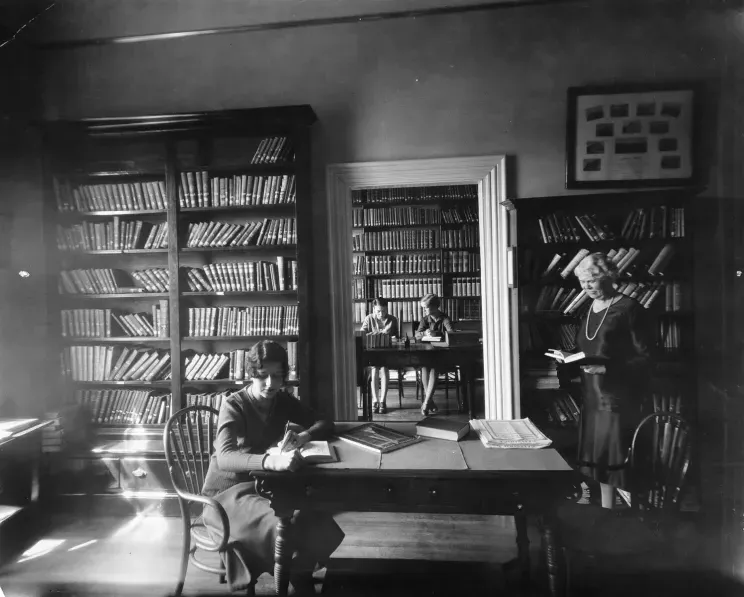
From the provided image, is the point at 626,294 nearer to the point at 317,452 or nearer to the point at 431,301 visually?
the point at 317,452

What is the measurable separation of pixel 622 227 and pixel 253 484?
7.53 feet

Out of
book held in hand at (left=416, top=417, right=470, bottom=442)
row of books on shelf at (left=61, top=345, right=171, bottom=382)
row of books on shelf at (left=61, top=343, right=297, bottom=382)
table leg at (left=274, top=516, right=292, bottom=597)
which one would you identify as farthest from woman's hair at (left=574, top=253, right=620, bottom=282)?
row of books on shelf at (left=61, top=345, right=171, bottom=382)

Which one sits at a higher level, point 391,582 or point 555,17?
point 555,17

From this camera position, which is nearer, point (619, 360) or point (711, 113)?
point (711, 113)

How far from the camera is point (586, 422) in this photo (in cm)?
221

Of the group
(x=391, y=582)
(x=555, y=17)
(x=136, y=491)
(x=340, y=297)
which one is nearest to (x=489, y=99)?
(x=555, y=17)

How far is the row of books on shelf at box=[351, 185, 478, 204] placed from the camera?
5.21m

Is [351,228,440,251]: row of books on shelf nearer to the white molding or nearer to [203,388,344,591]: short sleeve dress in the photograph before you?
the white molding

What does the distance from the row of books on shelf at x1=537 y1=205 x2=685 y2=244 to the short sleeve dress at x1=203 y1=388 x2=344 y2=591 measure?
1.85m

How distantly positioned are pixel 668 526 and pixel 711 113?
1.56 m

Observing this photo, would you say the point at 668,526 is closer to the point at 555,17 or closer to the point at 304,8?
the point at 555,17

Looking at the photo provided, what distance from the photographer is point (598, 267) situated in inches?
91.9

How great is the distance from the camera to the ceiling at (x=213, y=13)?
2.36 metres

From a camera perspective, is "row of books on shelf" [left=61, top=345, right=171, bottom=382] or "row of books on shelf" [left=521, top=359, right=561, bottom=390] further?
"row of books on shelf" [left=61, top=345, right=171, bottom=382]
